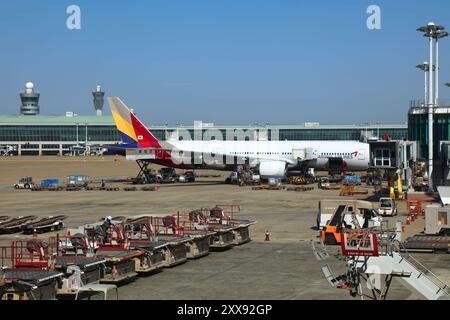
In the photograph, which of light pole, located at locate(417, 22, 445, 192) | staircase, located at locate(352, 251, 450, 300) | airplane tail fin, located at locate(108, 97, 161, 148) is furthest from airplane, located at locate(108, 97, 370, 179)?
staircase, located at locate(352, 251, 450, 300)

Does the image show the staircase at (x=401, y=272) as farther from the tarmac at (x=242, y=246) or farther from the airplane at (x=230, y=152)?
the airplane at (x=230, y=152)

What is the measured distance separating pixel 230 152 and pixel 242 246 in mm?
49986

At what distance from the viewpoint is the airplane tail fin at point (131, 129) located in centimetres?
8575

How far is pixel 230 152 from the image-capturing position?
86.5 m

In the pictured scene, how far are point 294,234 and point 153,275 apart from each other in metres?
14.4

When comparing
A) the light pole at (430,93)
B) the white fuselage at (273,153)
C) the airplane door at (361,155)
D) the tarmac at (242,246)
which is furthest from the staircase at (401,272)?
the airplane door at (361,155)

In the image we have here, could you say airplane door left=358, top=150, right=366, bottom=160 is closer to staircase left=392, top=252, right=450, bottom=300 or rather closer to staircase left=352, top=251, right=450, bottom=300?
staircase left=352, top=251, right=450, bottom=300

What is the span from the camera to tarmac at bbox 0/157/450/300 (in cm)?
2505

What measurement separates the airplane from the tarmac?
506cm

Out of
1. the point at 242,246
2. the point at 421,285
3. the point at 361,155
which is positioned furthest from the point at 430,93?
the point at 421,285

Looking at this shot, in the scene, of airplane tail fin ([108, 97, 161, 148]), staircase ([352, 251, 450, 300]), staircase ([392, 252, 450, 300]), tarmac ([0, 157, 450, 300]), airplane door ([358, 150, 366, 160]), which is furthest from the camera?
airplane tail fin ([108, 97, 161, 148])

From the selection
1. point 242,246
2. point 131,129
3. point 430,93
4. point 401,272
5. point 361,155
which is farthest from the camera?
point 131,129

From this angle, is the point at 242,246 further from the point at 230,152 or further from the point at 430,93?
the point at 230,152
